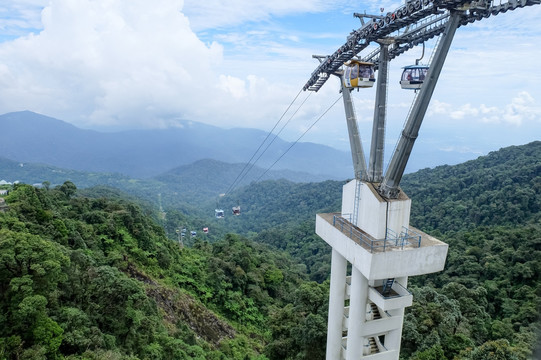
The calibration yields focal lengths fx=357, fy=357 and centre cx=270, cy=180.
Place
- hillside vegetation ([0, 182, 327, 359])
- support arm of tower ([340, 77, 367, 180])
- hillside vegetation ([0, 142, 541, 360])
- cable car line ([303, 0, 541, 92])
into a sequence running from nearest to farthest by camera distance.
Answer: cable car line ([303, 0, 541, 92]) → hillside vegetation ([0, 182, 327, 359]) → hillside vegetation ([0, 142, 541, 360]) → support arm of tower ([340, 77, 367, 180])

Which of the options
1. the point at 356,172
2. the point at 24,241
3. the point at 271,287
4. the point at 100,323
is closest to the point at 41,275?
the point at 24,241

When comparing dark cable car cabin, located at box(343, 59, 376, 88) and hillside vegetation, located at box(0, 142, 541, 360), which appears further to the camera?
hillside vegetation, located at box(0, 142, 541, 360)

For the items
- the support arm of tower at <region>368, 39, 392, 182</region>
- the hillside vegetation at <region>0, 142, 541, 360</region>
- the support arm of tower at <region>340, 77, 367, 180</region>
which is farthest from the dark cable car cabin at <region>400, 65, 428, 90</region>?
the hillside vegetation at <region>0, 142, 541, 360</region>

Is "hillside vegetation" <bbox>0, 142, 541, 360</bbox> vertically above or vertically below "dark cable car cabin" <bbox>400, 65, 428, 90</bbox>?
below

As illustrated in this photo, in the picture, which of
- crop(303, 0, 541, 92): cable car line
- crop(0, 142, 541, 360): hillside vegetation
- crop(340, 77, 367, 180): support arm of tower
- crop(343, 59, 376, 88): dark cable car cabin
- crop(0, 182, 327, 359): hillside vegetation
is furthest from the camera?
crop(340, 77, 367, 180): support arm of tower

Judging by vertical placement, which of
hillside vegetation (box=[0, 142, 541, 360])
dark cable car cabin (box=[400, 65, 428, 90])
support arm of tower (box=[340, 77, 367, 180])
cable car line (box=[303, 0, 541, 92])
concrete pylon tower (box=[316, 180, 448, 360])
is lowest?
hillside vegetation (box=[0, 142, 541, 360])

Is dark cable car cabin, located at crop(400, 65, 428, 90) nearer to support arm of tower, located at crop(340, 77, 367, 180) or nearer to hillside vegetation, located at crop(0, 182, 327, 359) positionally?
support arm of tower, located at crop(340, 77, 367, 180)

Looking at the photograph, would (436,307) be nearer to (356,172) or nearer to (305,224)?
(356,172)
